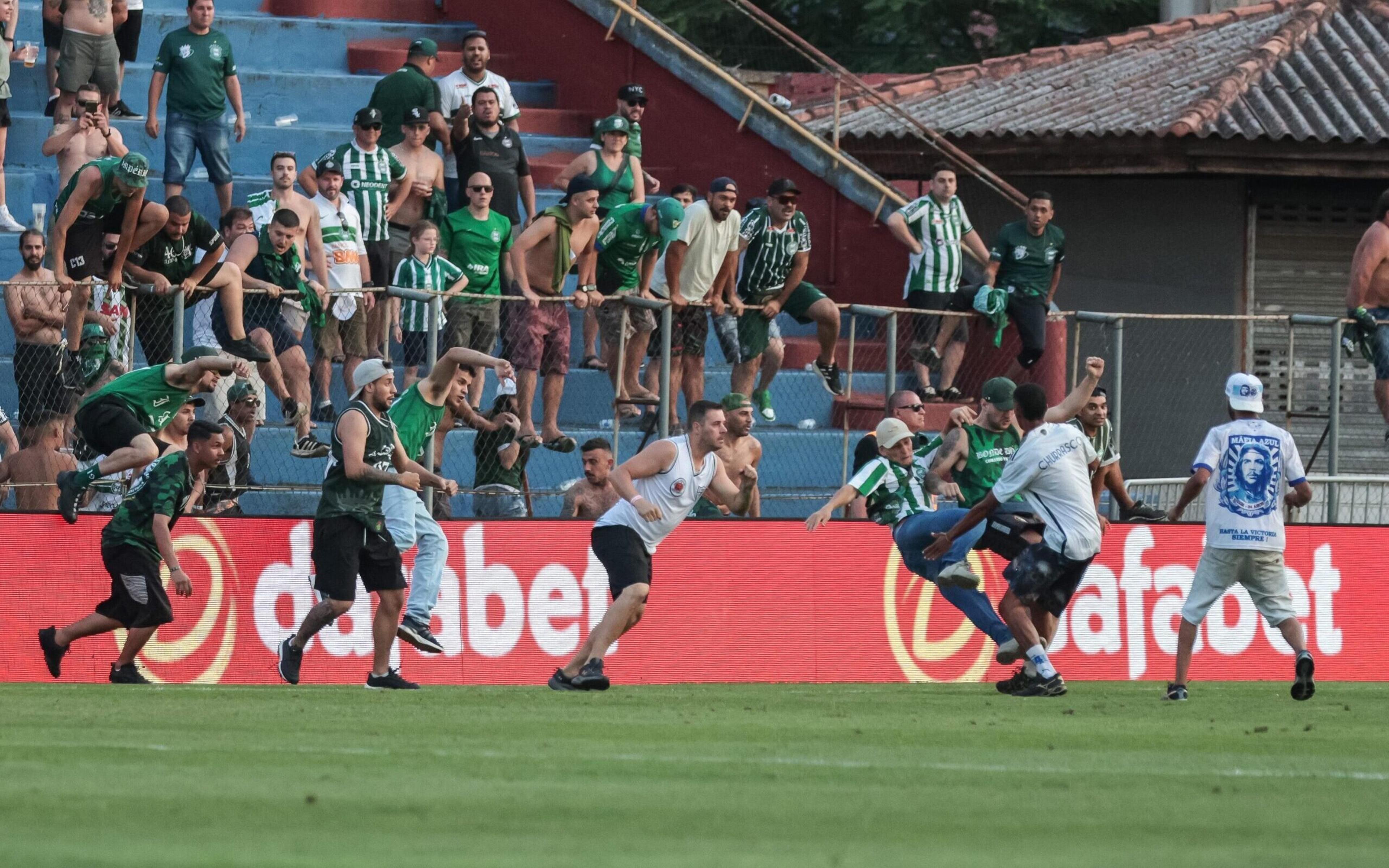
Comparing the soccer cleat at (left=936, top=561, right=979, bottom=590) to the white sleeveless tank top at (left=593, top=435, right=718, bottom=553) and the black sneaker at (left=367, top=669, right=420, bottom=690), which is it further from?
the black sneaker at (left=367, top=669, right=420, bottom=690)

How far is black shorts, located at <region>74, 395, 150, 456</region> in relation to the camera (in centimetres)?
1385

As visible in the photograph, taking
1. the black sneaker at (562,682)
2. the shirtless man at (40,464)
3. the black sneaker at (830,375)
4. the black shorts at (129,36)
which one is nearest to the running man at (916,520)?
the black sneaker at (562,682)

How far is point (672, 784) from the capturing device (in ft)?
26.3

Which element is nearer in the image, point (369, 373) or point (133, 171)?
point (369, 373)

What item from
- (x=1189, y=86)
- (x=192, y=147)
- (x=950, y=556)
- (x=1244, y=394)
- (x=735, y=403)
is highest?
(x=1189, y=86)

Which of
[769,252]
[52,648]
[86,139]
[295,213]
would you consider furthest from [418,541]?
[86,139]

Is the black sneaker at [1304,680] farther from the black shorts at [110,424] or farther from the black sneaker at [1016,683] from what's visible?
the black shorts at [110,424]

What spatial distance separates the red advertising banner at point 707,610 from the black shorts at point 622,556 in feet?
8.27

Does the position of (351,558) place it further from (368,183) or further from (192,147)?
(192,147)

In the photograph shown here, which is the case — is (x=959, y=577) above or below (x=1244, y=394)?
below

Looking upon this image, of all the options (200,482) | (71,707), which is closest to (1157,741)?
(71,707)

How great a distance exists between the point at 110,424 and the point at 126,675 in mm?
1620

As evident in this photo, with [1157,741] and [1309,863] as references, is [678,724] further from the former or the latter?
[1309,863]

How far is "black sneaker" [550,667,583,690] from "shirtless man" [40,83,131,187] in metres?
6.88
